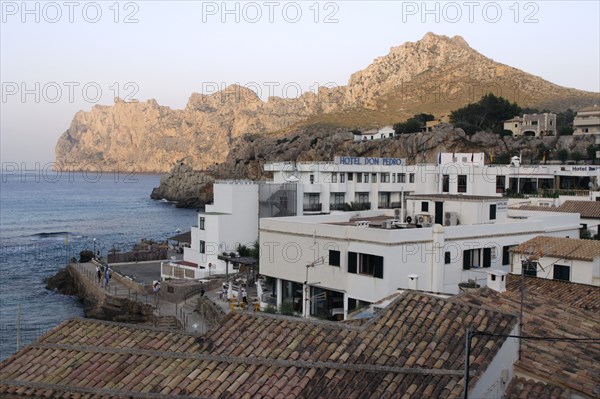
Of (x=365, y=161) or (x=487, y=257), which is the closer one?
(x=487, y=257)

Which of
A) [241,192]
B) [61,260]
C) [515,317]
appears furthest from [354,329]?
[61,260]

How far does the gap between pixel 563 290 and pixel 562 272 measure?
2.14m

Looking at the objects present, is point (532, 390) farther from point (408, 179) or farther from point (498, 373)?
point (408, 179)

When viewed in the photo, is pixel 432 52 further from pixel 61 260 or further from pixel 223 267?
pixel 223 267

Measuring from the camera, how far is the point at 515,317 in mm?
8125

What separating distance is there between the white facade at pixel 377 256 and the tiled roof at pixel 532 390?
994cm

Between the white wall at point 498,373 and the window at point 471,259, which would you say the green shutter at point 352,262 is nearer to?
the window at point 471,259

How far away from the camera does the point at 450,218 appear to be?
88.6ft

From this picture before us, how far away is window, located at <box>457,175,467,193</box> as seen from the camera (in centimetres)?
5191

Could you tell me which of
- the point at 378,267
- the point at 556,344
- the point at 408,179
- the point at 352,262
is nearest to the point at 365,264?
the point at 352,262

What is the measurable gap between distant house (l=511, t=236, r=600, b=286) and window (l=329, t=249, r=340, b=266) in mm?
6151

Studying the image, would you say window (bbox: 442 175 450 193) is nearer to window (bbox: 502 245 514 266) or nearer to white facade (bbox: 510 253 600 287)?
window (bbox: 502 245 514 266)

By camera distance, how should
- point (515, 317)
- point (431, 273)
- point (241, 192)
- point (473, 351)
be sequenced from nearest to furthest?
point (473, 351) < point (515, 317) < point (431, 273) < point (241, 192)

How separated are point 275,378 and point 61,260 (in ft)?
175
